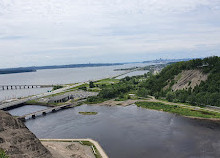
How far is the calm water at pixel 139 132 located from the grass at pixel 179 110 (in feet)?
13.7

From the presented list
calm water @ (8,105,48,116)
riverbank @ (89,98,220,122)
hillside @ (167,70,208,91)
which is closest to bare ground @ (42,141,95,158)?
riverbank @ (89,98,220,122)

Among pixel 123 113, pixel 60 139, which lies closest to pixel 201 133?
pixel 123 113

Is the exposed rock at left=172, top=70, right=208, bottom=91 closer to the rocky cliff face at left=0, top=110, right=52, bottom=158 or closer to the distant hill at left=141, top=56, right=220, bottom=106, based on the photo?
the distant hill at left=141, top=56, right=220, bottom=106

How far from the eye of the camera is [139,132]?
61031mm

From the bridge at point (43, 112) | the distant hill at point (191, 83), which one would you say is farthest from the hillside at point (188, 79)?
the bridge at point (43, 112)

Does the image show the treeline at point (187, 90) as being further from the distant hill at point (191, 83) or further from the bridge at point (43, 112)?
the bridge at point (43, 112)

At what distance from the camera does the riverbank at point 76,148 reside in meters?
46.4

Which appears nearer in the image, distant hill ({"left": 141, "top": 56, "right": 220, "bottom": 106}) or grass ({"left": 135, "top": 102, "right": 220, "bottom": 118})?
grass ({"left": 135, "top": 102, "right": 220, "bottom": 118})

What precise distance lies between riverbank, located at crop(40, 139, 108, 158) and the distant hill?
58.5 metres

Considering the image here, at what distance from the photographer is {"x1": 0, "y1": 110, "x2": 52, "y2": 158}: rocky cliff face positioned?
115ft

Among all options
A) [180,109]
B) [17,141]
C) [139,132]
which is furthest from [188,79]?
[17,141]

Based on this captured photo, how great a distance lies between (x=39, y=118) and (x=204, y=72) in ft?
302

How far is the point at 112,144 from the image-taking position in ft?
176

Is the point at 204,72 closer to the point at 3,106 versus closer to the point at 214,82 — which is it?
the point at 214,82
